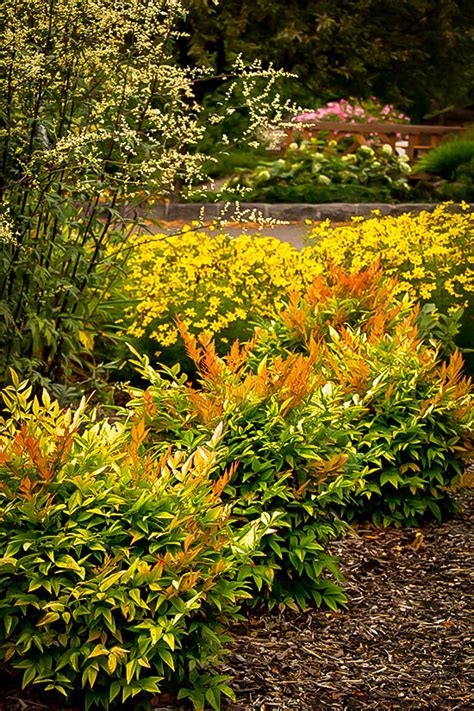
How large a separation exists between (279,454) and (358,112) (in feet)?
48.6

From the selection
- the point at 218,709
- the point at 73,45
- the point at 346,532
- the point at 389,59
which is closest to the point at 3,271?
the point at 73,45

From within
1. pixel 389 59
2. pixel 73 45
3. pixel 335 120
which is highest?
pixel 73 45

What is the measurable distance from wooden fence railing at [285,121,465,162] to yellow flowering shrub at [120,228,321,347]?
8369 mm

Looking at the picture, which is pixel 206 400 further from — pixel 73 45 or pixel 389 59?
pixel 389 59

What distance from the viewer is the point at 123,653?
247cm

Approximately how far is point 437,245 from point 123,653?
4196mm

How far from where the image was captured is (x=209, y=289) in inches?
220

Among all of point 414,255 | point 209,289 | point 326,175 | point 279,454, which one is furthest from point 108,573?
point 326,175

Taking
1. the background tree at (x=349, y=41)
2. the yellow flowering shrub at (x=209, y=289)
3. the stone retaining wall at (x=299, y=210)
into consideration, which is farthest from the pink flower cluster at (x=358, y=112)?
the yellow flowering shrub at (x=209, y=289)

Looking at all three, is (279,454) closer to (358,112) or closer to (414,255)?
(414,255)

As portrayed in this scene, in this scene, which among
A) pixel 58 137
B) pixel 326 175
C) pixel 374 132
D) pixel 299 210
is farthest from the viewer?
pixel 374 132

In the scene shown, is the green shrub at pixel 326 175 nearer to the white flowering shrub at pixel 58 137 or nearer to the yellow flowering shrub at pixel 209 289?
the yellow flowering shrub at pixel 209 289

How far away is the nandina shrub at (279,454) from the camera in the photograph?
3.26 meters

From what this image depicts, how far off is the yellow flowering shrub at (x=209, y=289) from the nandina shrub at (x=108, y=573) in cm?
259
